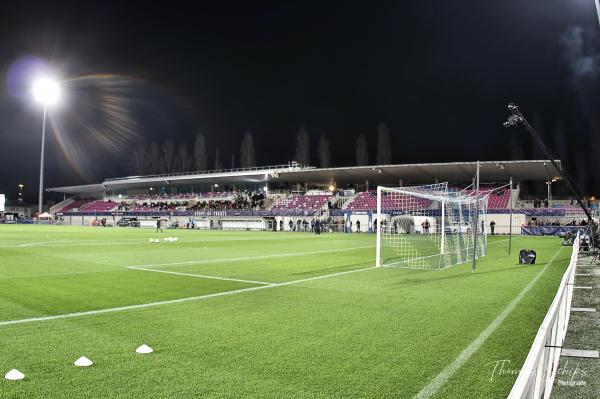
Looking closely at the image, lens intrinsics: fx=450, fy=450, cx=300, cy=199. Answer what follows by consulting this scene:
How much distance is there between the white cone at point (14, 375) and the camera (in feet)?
14.9

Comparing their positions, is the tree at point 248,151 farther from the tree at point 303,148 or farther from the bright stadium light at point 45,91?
the bright stadium light at point 45,91

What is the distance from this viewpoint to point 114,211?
8444 centimetres

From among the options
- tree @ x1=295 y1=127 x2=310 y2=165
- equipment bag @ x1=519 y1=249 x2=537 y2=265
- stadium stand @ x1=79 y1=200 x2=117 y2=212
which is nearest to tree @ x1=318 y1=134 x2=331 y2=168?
tree @ x1=295 y1=127 x2=310 y2=165

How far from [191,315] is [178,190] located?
279 feet

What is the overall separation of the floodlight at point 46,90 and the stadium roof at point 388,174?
85.2ft

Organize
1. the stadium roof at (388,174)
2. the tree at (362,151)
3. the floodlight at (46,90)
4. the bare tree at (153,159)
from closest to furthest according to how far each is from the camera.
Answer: the stadium roof at (388,174) → the floodlight at (46,90) → the tree at (362,151) → the bare tree at (153,159)

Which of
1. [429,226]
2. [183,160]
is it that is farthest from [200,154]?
[429,226]

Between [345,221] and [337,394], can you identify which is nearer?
[337,394]

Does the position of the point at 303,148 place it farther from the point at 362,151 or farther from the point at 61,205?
the point at 61,205

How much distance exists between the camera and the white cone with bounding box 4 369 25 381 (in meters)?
4.55

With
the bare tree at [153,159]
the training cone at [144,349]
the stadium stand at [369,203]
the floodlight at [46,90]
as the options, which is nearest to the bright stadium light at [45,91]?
the floodlight at [46,90]

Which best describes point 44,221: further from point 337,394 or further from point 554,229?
point 337,394

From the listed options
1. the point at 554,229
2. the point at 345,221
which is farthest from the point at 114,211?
the point at 554,229

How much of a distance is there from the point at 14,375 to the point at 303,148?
88.7 meters
